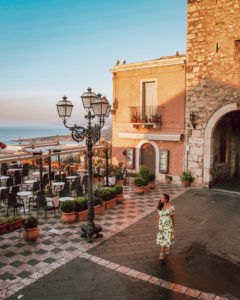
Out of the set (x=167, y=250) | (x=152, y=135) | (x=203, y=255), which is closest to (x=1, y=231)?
(x=167, y=250)

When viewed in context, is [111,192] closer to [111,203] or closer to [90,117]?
[111,203]

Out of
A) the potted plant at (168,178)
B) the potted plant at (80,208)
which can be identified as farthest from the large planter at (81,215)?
the potted plant at (168,178)

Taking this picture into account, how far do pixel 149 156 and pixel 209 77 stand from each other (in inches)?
217

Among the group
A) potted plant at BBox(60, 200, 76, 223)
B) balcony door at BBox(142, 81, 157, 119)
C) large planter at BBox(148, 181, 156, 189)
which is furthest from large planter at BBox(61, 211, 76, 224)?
balcony door at BBox(142, 81, 157, 119)

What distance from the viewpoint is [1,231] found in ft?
26.6

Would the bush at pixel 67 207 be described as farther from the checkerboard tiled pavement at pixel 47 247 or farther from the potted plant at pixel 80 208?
the checkerboard tiled pavement at pixel 47 247

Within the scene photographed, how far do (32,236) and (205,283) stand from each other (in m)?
4.65

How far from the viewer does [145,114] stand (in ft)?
53.7

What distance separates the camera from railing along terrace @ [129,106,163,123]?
1558 cm

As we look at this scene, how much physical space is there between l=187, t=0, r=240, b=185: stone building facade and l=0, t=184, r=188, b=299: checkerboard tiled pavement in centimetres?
471

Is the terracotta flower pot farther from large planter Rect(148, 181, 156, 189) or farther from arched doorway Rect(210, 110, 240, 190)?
arched doorway Rect(210, 110, 240, 190)

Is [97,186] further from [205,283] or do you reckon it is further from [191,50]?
[191,50]

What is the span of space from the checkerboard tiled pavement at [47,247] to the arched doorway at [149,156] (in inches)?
214

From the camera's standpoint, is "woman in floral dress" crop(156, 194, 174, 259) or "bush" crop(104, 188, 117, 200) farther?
"bush" crop(104, 188, 117, 200)
